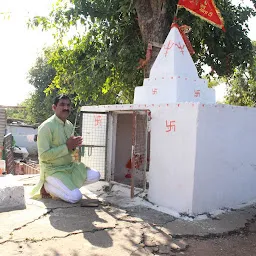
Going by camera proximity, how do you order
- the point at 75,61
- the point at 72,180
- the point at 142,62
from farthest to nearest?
the point at 75,61 → the point at 142,62 → the point at 72,180

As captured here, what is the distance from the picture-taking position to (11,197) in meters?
4.87

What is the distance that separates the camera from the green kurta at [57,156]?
210 inches

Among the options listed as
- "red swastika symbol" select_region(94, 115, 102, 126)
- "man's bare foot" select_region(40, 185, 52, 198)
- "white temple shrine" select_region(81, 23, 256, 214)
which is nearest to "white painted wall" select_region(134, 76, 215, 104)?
"white temple shrine" select_region(81, 23, 256, 214)

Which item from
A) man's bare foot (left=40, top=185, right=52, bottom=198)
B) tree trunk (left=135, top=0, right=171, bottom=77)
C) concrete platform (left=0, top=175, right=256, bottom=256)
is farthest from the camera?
tree trunk (left=135, top=0, right=171, bottom=77)

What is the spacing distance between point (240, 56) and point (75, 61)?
5.00 meters

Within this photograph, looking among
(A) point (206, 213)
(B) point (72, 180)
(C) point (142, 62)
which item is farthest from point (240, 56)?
(B) point (72, 180)

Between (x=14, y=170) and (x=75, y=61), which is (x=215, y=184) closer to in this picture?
(x=75, y=61)

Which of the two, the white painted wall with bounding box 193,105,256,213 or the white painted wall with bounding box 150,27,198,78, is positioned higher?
the white painted wall with bounding box 150,27,198,78

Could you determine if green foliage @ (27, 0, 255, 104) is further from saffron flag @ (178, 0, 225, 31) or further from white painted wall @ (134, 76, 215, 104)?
white painted wall @ (134, 76, 215, 104)

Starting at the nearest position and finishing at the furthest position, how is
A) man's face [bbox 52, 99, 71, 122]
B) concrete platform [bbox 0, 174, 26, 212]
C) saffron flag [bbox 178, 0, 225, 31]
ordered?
1. concrete platform [bbox 0, 174, 26, 212]
2. man's face [bbox 52, 99, 71, 122]
3. saffron flag [bbox 178, 0, 225, 31]

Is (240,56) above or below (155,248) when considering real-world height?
above

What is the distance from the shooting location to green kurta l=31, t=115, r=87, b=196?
17.5 ft

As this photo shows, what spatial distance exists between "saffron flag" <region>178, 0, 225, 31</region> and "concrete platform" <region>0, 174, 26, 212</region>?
16.0ft

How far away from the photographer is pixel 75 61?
33.3 feet
